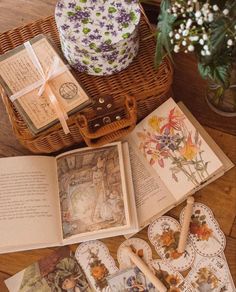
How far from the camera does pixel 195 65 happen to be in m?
1.14

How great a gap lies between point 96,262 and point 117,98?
33 cm

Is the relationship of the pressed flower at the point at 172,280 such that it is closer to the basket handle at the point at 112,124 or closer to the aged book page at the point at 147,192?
the aged book page at the point at 147,192

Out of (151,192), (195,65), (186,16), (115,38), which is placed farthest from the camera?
(195,65)

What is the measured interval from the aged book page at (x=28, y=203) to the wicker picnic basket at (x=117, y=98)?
0.15 ft

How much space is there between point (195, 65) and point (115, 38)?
0.30m

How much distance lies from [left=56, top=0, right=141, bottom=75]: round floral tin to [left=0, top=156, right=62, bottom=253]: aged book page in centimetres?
25

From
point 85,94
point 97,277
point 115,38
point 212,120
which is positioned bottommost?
point 97,277

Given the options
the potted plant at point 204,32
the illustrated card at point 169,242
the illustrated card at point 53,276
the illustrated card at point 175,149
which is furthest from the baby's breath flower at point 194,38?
the illustrated card at point 53,276

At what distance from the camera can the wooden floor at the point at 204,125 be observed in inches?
38.7

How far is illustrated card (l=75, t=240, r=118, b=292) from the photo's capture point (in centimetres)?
96

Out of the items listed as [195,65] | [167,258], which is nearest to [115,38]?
[195,65]

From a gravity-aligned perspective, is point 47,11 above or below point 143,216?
above

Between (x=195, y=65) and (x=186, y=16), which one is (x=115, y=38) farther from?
(x=195, y=65)

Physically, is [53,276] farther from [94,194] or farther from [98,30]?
[98,30]
